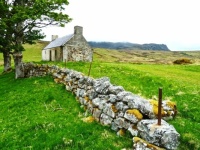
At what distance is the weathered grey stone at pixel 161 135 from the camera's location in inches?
381

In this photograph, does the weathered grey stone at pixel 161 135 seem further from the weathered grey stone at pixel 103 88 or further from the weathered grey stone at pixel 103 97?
the weathered grey stone at pixel 103 88

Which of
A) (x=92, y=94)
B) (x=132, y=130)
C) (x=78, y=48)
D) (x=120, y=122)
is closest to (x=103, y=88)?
(x=92, y=94)

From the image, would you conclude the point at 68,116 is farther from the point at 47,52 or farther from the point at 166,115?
the point at 47,52

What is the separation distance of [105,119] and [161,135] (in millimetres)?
4120

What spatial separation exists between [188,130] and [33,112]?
10.2m

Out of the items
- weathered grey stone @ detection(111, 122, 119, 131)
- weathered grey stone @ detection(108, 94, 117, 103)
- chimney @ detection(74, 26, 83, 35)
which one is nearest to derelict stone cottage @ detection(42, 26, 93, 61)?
chimney @ detection(74, 26, 83, 35)

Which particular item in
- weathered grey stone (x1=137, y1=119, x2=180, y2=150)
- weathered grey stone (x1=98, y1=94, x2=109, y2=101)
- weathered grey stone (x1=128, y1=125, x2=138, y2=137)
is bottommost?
weathered grey stone (x1=128, y1=125, x2=138, y2=137)

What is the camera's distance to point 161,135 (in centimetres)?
978

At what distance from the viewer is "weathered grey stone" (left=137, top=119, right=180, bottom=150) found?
9.68m

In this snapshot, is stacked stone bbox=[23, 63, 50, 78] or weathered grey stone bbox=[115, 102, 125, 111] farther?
stacked stone bbox=[23, 63, 50, 78]

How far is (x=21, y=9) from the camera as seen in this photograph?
28922mm

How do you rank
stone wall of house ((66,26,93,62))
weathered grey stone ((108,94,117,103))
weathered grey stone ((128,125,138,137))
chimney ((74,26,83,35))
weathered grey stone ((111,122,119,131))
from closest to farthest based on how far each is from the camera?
weathered grey stone ((128,125,138,137))
weathered grey stone ((111,122,119,131))
weathered grey stone ((108,94,117,103))
stone wall of house ((66,26,93,62))
chimney ((74,26,83,35))

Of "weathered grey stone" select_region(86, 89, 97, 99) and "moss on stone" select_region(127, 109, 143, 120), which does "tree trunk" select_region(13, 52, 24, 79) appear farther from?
"moss on stone" select_region(127, 109, 143, 120)

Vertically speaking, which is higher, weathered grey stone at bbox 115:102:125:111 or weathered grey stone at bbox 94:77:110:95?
Result: weathered grey stone at bbox 94:77:110:95
